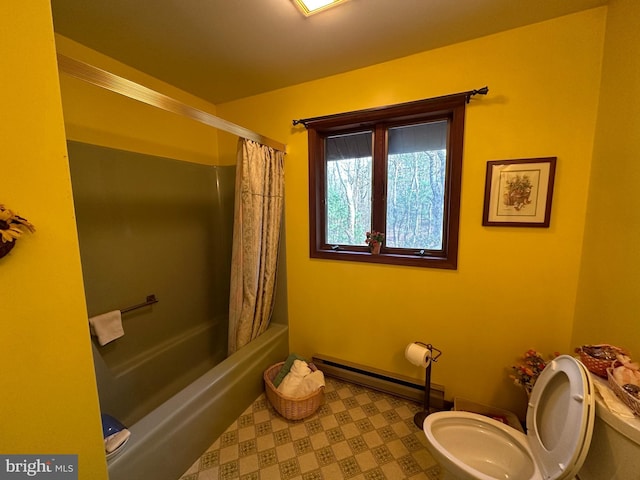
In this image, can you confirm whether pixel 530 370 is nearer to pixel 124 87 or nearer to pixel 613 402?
pixel 613 402

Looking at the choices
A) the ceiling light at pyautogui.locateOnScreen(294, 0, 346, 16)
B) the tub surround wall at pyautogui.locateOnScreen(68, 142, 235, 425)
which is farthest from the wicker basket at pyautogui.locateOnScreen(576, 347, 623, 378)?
the tub surround wall at pyautogui.locateOnScreen(68, 142, 235, 425)

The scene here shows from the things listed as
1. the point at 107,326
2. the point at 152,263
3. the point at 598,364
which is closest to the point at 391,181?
the point at 598,364

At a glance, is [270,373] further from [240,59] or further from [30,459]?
[240,59]

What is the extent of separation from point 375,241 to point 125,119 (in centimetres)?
196

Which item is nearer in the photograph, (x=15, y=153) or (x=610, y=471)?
(x=15, y=153)

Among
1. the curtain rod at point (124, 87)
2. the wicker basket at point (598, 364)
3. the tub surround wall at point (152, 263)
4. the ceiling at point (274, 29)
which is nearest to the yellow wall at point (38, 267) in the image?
the curtain rod at point (124, 87)

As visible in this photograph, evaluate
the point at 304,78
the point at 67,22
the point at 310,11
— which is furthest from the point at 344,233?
the point at 67,22

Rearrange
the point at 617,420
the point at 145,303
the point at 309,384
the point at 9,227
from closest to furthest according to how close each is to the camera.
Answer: the point at 9,227, the point at 617,420, the point at 309,384, the point at 145,303

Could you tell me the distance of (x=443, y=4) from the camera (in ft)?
3.89

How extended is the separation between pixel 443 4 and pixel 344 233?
1.41 m

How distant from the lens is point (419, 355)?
154 centimetres

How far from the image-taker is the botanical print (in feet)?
4.47

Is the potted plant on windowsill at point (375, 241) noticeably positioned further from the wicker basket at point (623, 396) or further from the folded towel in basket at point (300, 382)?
the wicker basket at point (623, 396)

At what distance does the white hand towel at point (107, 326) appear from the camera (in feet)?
4.99
